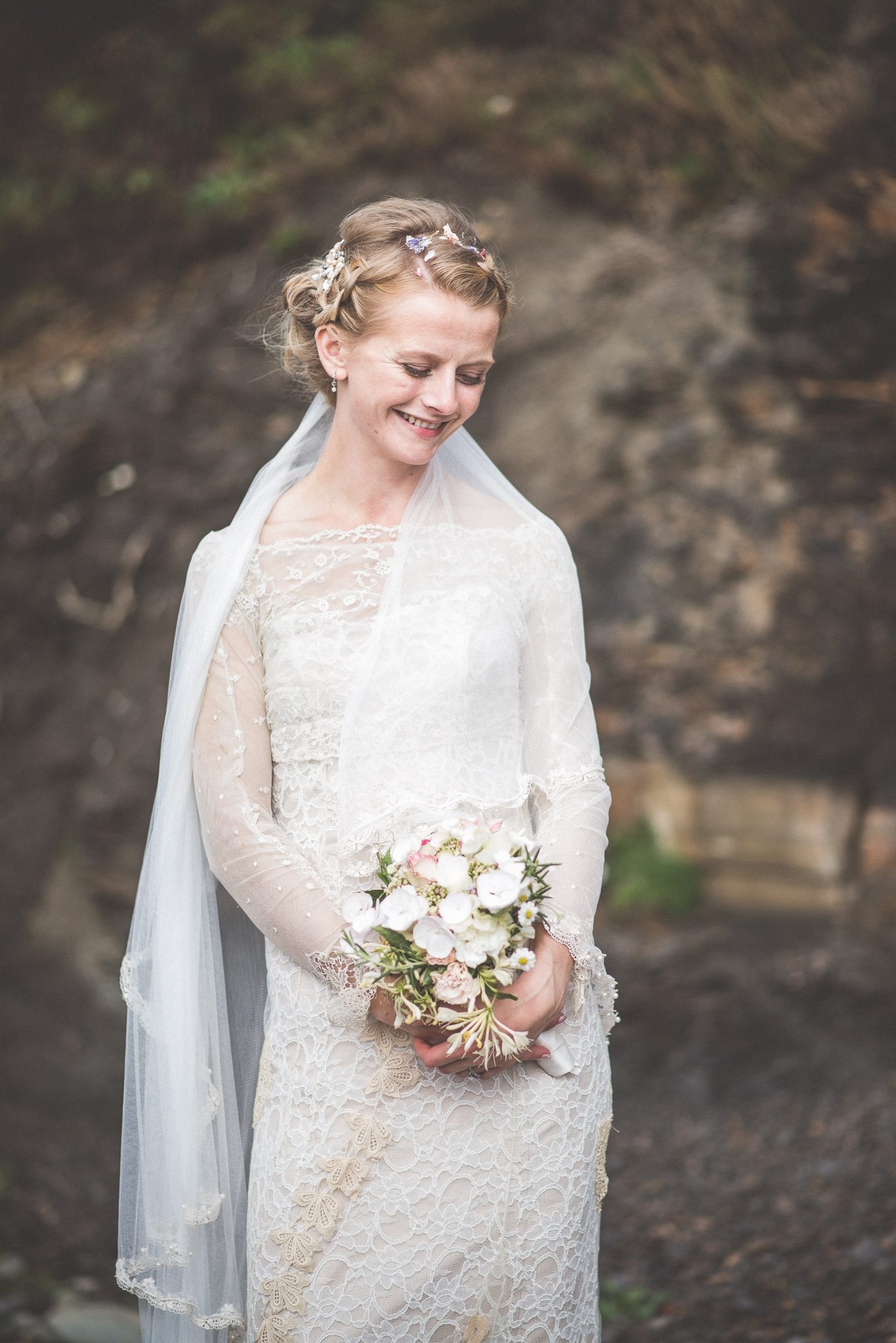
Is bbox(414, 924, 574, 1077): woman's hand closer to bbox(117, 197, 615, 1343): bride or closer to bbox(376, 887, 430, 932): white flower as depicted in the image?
bbox(117, 197, 615, 1343): bride

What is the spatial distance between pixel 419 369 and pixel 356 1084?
1459 mm

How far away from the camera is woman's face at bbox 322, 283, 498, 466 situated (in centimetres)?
247

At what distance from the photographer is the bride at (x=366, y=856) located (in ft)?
7.96

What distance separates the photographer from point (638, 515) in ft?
19.8

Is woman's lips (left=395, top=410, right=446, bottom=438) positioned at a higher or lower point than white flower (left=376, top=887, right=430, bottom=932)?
higher

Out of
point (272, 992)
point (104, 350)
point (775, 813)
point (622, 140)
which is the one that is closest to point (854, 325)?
point (622, 140)

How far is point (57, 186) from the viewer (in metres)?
7.31

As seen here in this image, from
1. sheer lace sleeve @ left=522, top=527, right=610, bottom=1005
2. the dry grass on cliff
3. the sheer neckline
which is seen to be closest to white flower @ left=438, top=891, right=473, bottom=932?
sheer lace sleeve @ left=522, top=527, right=610, bottom=1005

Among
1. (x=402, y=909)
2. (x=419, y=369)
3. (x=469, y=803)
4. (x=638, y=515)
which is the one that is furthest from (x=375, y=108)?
(x=402, y=909)

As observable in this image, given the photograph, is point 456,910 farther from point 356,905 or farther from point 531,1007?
point 531,1007

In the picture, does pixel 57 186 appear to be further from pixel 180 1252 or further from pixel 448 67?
pixel 180 1252

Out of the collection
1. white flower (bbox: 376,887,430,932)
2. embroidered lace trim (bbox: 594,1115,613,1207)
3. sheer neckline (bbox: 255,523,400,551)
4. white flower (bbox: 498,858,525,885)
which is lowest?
embroidered lace trim (bbox: 594,1115,613,1207)

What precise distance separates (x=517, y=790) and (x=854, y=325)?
4.02 m

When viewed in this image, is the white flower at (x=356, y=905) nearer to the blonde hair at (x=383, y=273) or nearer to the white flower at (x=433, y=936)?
the white flower at (x=433, y=936)
